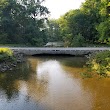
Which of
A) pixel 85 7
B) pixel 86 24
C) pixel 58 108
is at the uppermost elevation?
pixel 85 7

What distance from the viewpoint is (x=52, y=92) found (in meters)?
24.2

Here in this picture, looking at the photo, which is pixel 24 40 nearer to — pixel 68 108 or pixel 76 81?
pixel 76 81

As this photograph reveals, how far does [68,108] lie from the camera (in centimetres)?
1975

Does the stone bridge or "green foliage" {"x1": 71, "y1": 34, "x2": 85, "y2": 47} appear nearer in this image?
the stone bridge

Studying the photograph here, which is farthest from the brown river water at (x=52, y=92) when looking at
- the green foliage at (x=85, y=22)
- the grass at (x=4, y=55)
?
the green foliage at (x=85, y=22)

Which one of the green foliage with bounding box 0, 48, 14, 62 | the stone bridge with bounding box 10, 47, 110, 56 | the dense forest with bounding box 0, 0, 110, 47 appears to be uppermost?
the dense forest with bounding box 0, 0, 110, 47

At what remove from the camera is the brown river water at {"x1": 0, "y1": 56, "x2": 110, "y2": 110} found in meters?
20.5

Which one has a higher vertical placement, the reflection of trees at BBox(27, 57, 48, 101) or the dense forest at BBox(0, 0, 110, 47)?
the dense forest at BBox(0, 0, 110, 47)

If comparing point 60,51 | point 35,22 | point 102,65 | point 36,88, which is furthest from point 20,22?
point 36,88

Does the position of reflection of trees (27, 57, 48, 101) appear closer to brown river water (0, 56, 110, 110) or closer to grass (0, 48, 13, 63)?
brown river water (0, 56, 110, 110)

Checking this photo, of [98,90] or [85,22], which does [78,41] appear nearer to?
[85,22]

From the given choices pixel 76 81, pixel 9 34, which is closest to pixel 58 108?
pixel 76 81

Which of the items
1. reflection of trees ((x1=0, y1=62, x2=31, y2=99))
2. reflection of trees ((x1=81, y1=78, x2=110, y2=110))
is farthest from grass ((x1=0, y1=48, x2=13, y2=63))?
reflection of trees ((x1=81, y1=78, x2=110, y2=110))

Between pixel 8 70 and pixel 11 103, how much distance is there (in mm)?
14488
